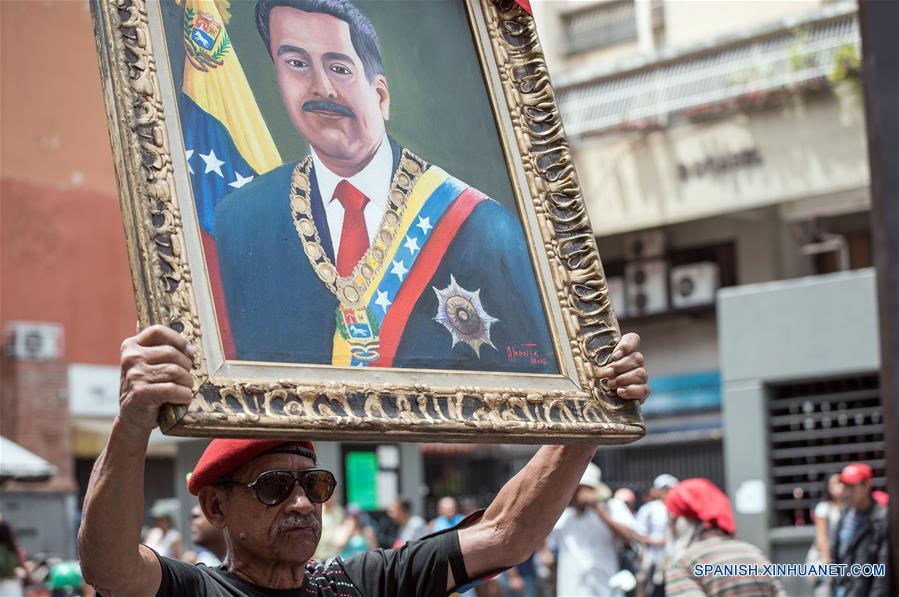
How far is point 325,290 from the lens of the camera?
302 cm

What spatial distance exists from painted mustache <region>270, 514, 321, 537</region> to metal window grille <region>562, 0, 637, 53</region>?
67.7 feet

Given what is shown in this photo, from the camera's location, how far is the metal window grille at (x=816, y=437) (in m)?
14.0

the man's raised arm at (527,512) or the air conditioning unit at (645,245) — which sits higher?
the air conditioning unit at (645,245)

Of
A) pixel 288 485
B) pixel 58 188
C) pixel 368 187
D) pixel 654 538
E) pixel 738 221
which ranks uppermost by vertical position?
pixel 58 188

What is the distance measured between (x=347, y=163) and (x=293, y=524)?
0.83 m

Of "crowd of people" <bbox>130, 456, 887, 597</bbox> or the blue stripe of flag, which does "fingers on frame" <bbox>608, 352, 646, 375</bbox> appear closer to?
the blue stripe of flag

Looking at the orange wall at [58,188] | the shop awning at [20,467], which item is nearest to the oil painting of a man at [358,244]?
the shop awning at [20,467]

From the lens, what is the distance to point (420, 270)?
3189 mm

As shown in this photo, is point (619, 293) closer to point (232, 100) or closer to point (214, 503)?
point (214, 503)

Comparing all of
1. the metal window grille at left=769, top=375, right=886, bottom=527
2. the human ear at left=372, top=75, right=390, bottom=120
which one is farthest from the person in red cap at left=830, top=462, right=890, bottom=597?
the human ear at left=372, top=75, right=390, bottom=120

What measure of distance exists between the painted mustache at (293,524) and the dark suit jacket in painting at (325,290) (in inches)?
18.9

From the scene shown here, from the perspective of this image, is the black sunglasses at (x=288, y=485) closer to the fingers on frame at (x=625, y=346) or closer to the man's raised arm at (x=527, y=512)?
the man's raised arm at (x=527, y=512)

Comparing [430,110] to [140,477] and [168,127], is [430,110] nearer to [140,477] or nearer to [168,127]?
[168,127]
